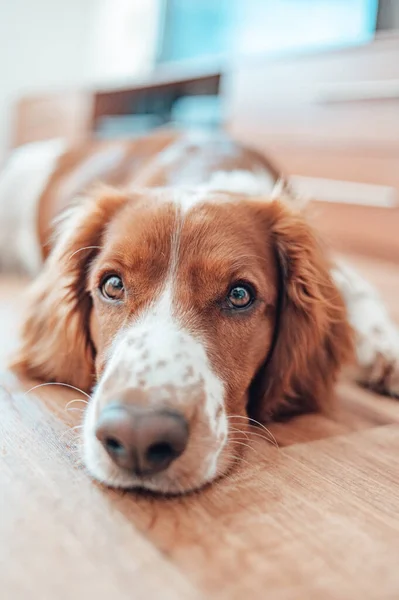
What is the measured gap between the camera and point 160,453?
114cm

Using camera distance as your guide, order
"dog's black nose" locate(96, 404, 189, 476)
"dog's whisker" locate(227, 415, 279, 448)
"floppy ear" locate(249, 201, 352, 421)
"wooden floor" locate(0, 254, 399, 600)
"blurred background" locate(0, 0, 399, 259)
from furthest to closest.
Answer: "blurred background" locate(0, 0, 399, 259) → "floppy ear" locate(249, 201, 352, 421) → "dog's whisker" locate(227, 415, 279, 448) → "dog's black nose" locate(96, 404, 189, 476) → "wooden floor" locate(0, 254, 399, 600)

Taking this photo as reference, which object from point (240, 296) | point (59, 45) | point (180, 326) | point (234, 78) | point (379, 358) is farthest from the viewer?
point (59, 45)

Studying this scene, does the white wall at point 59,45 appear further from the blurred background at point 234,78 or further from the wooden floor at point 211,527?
the wooden floor at point 211,527

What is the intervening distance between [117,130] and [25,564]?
523 centimetres

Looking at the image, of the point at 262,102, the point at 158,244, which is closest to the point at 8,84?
the point at 262,102

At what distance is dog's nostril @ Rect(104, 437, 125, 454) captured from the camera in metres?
1.13

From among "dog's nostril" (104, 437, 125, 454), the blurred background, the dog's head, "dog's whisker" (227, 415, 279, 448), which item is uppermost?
the blurred background

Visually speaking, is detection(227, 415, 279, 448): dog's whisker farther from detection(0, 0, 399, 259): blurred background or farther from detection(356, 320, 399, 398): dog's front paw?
detection(0, 0, 399, 259): blurred background

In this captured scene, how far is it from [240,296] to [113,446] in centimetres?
50

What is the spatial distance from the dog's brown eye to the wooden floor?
300 millimetres

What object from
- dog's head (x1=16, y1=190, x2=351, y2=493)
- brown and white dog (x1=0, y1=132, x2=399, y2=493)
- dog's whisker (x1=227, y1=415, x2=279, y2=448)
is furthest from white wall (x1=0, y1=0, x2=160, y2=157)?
dog's whisker (x1=227, y1=415, x2=279, y2=448)

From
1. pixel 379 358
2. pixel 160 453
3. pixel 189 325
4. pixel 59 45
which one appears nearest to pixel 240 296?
pixel 189 325

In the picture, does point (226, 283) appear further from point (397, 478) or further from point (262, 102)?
point (262, 102)

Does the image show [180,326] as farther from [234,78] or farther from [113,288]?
[234,78]
